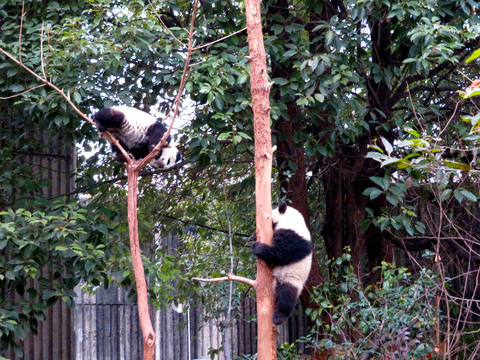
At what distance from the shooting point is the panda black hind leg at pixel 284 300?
4.48 meters

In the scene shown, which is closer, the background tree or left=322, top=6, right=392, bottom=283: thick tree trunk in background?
the background tree

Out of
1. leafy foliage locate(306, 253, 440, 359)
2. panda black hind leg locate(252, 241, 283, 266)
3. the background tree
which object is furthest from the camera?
the background tree

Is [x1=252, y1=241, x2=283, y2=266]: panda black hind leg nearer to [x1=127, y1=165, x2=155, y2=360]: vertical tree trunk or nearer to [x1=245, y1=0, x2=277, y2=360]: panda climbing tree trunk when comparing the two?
[x1=245, y1=0, x2=277, y2=360]: panda climbing tree trunk

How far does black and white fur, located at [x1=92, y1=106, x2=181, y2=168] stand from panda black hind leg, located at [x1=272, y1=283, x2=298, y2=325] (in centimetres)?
178

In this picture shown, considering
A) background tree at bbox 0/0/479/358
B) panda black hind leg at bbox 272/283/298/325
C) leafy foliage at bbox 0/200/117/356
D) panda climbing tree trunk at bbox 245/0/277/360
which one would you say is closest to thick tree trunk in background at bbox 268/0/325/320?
background tree at bbox 0/0/479/358

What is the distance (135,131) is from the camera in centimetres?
559

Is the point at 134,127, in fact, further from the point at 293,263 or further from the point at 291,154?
the point at 293,263

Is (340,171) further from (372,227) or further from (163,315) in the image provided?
(163,315)

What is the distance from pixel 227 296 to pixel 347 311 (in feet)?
4.92

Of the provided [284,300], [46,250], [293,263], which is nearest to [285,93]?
[293,263]

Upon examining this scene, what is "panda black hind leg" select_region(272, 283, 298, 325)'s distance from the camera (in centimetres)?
448

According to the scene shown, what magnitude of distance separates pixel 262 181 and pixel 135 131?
2.31m

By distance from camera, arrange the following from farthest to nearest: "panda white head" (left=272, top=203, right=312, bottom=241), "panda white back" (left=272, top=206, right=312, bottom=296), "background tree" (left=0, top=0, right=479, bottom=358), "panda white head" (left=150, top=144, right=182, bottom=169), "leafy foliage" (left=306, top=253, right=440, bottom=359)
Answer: "panda white head" (left=150, top=144, right=182, bottom=169) < "background tree" (left=0, top=0, right=479, bottom=358) < "leafy foliage" (left=306, top=253, right=440, bottom=359) < "panda white head" (left=272, top=203, right=312, bottom=241) < "panda white back" (left=272, top=206, right=312, bottom=296)

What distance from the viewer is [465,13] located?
530cm
